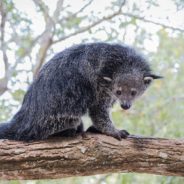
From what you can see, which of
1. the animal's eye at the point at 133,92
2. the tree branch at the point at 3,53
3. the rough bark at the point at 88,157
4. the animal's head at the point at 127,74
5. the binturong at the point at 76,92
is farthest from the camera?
the tree branch at the point at 3,53

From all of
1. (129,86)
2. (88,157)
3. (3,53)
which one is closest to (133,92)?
(129,86)

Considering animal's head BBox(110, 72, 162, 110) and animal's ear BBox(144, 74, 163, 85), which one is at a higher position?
animal's ear BBox(144, 74, 163, 85)

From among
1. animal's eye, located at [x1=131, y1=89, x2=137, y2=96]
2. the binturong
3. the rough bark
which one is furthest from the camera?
animal's eye, located at [x1=131, y1=89, x2=137, y2=96]

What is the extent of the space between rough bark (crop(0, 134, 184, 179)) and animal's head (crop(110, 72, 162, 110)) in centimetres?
40

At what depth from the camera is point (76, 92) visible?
8.77ft

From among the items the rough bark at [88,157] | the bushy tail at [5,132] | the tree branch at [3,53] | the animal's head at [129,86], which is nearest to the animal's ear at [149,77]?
the animal's head at [129,86]

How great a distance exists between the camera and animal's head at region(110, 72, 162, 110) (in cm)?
299

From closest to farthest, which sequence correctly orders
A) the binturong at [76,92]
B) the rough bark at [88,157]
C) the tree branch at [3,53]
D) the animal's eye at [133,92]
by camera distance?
1. the rough bark at [88,157]
2. the binturong at [76,92]
3. the animal's eye at [133,92]
4. the tree branch at [3,53]

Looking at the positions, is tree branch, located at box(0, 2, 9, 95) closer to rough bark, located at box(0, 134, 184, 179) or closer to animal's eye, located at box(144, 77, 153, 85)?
animal's eye, located at box(144, 77, 153, 85)

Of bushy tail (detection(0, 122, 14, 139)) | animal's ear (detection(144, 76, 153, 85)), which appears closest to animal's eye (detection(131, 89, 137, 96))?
animal's ear (detection(144, 76, 153, 85))

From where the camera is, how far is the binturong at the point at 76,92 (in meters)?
2.63

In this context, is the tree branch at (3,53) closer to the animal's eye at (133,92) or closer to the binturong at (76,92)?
the binturong at (76,92)

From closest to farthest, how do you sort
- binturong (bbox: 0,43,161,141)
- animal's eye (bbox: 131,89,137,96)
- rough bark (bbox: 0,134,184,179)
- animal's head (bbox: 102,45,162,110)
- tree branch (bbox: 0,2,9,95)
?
rough bark (bbox: 0,134,184,179)
binturong (bbox: 0,43,161,141)
animal's head (bbox: 102,45,162,110)
animal's eye (bbox: 131,89,137,96)
tree branch (bbox: 0,2,9,95)

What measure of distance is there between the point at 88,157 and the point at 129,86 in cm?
72
